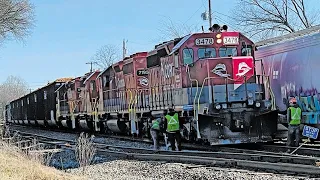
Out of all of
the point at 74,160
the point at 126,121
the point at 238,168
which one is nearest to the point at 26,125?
the point at 126,121

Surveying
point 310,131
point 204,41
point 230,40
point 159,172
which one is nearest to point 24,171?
point 159,172

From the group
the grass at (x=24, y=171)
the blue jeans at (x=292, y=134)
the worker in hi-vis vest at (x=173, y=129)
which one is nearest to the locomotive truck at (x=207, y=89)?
the worker in hi-vis vest at (x=173, y=129)

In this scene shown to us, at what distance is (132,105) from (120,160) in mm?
7087

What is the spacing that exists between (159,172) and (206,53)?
18.3ft

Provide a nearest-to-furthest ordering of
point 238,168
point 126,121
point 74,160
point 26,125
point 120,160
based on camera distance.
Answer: point 238,168 → point 120,160 → point 74,160 → point 126,121 → point 26,125

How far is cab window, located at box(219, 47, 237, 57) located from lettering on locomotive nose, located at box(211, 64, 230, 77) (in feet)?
2.27

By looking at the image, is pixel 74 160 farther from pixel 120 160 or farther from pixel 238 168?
pixel 238 168

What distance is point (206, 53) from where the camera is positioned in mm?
14344

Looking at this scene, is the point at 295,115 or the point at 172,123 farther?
the point at 172,123

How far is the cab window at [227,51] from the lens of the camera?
14.4 m

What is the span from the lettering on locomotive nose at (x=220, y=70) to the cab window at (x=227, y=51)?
2.27 feet

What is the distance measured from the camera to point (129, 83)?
20125 millimetres

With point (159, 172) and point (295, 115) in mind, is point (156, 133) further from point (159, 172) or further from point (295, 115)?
point (159, 172)

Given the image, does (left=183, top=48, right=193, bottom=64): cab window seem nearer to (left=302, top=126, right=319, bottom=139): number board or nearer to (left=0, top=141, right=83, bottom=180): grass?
(left=302, top=126, right=319, bottom=139): number board
